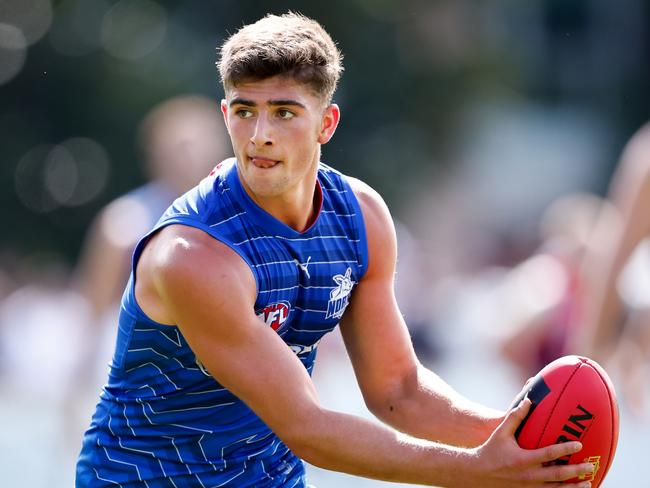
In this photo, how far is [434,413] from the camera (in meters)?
3.91

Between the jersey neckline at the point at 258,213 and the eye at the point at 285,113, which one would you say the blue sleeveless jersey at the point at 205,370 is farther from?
the eye at the point at 285,113

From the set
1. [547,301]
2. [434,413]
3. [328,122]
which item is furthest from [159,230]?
[547,301]

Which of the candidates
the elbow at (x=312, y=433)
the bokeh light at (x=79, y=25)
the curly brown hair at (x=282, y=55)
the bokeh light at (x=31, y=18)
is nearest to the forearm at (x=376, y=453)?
the elbow at (x=312, y=433)

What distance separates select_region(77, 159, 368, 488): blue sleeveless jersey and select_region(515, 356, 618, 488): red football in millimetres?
756

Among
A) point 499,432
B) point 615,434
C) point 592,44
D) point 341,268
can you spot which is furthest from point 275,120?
point 592,44

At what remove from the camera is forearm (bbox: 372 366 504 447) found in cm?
380

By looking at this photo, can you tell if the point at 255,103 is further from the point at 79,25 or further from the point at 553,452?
the point at 79,25

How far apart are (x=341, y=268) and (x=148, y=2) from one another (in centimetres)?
1056

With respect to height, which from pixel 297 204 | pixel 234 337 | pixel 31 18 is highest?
pixel 31 18

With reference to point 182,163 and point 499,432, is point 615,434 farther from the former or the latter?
point 182,163

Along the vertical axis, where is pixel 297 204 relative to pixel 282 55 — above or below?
below

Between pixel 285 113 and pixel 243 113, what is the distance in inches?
5.0

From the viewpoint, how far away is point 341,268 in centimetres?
383

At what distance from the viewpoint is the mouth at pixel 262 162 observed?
3611mm
